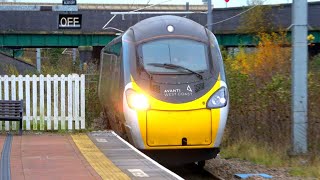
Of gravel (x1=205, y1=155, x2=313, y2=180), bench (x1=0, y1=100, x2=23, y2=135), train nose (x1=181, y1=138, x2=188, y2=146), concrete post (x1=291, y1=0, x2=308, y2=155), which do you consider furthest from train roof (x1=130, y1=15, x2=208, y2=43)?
bench (x1=0, y1=100, x2=23, y2=135)

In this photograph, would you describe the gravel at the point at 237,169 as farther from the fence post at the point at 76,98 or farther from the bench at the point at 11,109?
the bench at the point at 11,109

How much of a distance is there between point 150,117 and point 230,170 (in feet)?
7.21

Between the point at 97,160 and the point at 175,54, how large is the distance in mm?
2909

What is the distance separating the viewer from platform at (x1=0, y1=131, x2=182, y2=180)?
917cm

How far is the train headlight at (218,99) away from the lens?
1152 centimetres

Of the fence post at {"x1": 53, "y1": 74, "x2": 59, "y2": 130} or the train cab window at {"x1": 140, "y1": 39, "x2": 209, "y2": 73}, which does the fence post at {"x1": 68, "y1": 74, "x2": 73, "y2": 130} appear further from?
the train cab window at {"x1": 140, "y1": 39, "x2": 209, "y2": 73}

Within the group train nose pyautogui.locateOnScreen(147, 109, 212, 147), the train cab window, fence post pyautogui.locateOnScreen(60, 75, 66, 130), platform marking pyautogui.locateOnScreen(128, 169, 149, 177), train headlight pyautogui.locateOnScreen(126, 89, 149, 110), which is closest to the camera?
platform marking pyautogui.locateOnScreen(128, 169, 149, 177)

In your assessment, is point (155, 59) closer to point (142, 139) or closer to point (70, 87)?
point (142, 139)

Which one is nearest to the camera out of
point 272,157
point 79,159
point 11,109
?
point 79,159

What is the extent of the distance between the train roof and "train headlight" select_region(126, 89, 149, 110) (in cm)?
127

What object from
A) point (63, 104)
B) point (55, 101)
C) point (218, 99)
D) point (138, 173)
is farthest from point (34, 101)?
point (138, 173)

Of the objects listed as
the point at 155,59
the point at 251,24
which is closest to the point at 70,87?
the point at 155,59

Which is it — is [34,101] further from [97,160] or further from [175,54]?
[97,160]

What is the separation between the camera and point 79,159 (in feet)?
35.2
